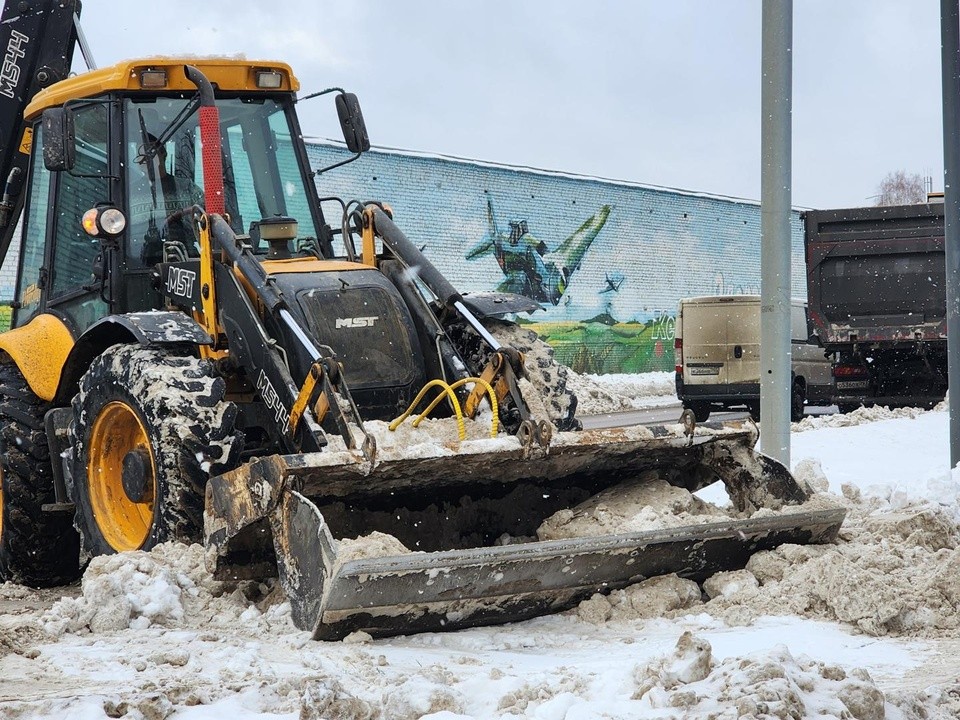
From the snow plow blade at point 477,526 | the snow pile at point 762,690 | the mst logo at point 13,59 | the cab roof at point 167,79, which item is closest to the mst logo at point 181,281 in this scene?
the cab roof at point 167,79

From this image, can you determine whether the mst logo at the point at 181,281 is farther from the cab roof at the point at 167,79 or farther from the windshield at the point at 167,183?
the cab roof at the point at 167,79

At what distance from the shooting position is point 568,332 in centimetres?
2831

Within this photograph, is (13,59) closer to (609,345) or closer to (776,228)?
(776,228)

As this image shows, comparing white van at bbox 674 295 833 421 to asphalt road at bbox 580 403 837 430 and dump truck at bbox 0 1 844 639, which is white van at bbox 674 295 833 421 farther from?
dump truck at bbox 0 1 844 639

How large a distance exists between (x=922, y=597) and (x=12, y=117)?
6.49 m

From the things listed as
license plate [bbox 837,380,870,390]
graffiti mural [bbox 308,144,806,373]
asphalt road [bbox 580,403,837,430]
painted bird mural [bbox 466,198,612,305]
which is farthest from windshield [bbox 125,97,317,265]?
painted bird mural [bbox 466,198,612,305]

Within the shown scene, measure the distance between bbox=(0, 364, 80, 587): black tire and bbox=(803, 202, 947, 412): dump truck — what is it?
42.0ft

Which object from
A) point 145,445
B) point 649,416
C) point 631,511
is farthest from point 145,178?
point 649,416

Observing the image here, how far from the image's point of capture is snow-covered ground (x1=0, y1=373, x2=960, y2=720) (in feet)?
12.1

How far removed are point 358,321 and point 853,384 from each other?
12776 millimetres

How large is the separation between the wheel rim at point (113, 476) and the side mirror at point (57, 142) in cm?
131

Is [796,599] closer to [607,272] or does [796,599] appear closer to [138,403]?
[138,403]

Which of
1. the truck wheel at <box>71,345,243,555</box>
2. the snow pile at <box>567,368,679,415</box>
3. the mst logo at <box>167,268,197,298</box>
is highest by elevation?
the mst logo at <box>167,268,197,298</box>

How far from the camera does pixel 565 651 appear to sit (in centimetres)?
471
